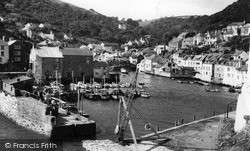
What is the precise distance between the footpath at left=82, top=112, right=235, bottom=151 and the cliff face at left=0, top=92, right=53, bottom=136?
4847 mm

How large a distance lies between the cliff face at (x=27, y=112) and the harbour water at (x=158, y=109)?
740 millimetres

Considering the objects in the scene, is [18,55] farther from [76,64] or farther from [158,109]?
[158,109]

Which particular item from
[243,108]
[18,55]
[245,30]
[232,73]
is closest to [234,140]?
[243,108]

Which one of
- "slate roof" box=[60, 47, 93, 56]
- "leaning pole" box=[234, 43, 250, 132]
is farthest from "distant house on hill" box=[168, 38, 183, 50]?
"leaning pole" box=[234, 43, 250, 132]

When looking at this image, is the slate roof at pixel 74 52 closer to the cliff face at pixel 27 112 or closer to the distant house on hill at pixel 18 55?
the distant house on hill at pixel 18 55

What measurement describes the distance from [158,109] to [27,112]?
19.9 metres

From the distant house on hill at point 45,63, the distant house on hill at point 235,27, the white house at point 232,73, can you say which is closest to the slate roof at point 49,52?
the distant house on hill at point 45,63

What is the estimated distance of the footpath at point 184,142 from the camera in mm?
25078

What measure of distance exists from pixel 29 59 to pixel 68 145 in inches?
1997

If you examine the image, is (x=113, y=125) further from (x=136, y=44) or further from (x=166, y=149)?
(x=136, y=44)

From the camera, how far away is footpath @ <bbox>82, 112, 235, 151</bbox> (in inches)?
987

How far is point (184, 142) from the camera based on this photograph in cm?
2620

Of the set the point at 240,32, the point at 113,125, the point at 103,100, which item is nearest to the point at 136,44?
the point at 240,32

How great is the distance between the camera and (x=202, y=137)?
90.3 ft
